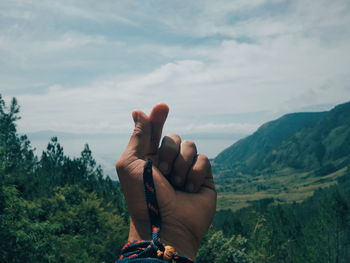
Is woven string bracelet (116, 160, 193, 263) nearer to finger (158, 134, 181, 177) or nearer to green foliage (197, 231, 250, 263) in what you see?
finger (158, 134, 181, 177)

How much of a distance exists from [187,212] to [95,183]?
244ft

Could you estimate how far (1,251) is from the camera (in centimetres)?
1828

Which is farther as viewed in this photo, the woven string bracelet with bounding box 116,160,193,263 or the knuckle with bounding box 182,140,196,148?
the knuckle with bounding box 182,140,196,148

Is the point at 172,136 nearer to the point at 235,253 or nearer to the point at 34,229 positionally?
the point at 34,229

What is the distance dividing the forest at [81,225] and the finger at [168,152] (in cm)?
1605

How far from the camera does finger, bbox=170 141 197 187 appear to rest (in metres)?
4.16

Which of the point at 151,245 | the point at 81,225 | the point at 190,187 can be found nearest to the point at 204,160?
the point at 190,187

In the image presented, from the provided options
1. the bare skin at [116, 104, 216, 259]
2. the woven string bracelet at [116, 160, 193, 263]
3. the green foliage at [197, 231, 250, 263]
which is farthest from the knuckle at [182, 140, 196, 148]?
the green foliage at [197, 231, 250, 263]

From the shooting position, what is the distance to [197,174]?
4195mm

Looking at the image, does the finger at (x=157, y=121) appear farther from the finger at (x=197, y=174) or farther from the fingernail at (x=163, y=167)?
the finger at (x=197, y=174)

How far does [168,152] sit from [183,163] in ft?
0.78

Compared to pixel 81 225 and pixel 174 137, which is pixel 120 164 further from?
pixel 81 225

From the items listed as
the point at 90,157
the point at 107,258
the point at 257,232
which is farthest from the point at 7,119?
the point at 257,232

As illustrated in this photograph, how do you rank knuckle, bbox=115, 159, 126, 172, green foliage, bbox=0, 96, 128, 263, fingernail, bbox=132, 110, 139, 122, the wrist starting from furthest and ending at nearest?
1. green foliage, bbox=0, 96, 128, 263
2. fingernail, bbox=132, 110, 139, 122
3. knuckle, bbox=115, 159, 126, 172
4. the wrist
